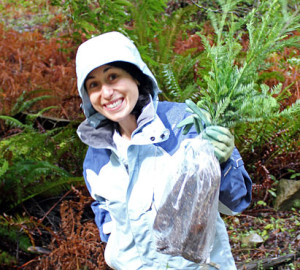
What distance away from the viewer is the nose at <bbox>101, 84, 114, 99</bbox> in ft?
6.11

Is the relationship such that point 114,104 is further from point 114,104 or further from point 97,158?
point 97,158

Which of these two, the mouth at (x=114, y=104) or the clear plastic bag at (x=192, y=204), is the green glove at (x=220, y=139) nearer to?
the clear plastic bag at (x=192, y=204)

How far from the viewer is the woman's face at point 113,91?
1.89 m

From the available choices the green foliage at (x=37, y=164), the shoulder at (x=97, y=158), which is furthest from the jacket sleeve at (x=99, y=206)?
the green foliage at (x=37, y=164)

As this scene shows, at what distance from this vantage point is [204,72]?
12.0ft

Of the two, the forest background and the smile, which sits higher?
the smile

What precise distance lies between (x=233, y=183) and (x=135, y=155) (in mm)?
475

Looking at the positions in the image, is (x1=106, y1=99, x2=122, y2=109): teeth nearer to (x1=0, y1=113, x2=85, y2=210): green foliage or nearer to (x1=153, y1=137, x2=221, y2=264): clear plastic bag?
(x1=153, y1=137, x2=221, y2=264): clear plastic bag

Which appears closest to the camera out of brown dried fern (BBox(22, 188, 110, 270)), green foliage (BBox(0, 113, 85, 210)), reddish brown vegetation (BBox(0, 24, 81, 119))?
brown dried fern (BBox(22, 188, 110, 270))

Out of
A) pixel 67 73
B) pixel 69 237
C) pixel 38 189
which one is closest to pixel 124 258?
pixel 69 237

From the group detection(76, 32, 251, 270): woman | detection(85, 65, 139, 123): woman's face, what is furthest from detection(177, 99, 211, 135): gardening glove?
detection(85, 65, 139, 123): woman's face

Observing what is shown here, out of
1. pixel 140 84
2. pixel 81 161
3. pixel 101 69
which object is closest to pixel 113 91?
pixel 101 69

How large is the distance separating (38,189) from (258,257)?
2.08 metres

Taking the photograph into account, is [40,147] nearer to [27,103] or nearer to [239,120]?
[27,103]
